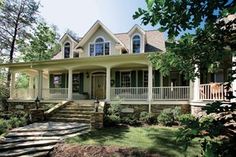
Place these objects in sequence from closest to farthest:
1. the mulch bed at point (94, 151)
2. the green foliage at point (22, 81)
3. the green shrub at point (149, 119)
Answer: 1. the mulch bed at point (94, 151)
2. the green shrub at point (149, 119)
3. the green foliage at point (22, 81)

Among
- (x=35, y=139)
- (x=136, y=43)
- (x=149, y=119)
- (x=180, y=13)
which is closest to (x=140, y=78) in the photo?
(x=136, y=43)

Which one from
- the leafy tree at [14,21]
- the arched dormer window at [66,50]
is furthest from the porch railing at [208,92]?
the leafy tree at [14,21]

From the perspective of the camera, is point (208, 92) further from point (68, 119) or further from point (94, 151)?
point (68, 119)

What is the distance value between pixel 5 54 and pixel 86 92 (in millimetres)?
15940

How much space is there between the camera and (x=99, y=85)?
19562 millimetres

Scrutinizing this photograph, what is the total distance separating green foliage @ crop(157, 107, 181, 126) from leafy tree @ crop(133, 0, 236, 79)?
33.2 ft

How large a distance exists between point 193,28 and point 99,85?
56.7 ft

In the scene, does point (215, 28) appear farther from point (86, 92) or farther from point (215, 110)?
point (86, 92)

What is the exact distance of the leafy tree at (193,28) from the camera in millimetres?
2240

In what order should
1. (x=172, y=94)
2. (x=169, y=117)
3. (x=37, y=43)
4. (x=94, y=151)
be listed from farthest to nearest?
1. (x=37, y=43)
2. (x=172, y=94)
3. (x=169, y=117)
4. (x=94, y=151)

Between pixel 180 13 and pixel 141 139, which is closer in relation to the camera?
pixel 180 13

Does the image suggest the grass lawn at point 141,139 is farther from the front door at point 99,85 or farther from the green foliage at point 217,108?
A: the front door at point 99,85

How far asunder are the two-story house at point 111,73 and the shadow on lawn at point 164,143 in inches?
155

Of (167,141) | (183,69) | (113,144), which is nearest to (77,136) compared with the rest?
(113,144)
